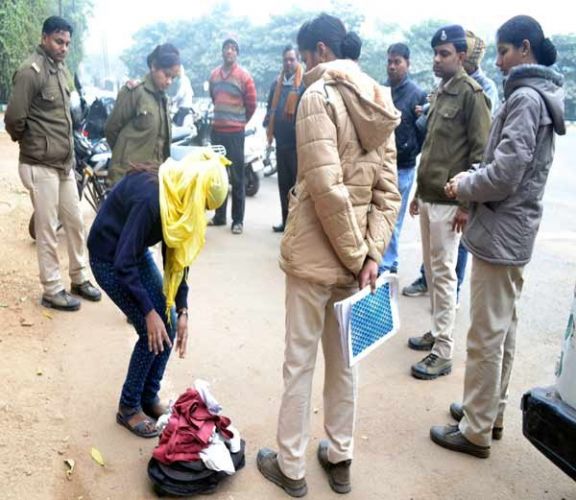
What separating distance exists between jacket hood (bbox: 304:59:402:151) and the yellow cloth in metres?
0.63

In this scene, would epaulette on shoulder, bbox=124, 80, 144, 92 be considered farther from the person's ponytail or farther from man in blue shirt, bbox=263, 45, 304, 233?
the person's ponytail

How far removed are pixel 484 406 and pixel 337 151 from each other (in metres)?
1.53

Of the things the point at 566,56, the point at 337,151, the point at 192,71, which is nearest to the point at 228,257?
the point at 337,151

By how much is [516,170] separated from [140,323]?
1890 millimetres

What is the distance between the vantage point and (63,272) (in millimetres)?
5430

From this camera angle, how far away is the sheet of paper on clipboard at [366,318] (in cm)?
242

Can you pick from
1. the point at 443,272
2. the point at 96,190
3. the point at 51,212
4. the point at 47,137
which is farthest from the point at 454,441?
the point at 96,190

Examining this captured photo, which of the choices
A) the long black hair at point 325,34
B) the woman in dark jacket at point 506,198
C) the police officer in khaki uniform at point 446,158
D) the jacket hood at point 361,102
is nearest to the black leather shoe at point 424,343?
the police officer in khaki uniform at point 446,158

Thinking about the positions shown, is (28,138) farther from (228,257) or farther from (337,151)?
(337,151)

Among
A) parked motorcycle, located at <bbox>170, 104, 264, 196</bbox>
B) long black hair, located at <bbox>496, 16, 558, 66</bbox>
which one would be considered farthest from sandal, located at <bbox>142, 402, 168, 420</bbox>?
parked motorcycle, located at <bbox>170, 104, 264, 196</bbox>

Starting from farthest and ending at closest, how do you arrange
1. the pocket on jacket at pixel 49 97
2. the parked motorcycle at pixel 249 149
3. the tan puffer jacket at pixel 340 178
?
the parked motorcycle at pixel 249 149, the pocket on jacket at pixel 49 97, the tan puffer jacket at pixel 340 178

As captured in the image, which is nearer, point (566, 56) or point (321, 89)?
point (321, 89)

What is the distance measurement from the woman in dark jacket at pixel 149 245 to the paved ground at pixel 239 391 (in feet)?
1.24

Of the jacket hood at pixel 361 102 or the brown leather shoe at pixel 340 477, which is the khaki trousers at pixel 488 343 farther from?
the jacket hood at pixel 361 102
